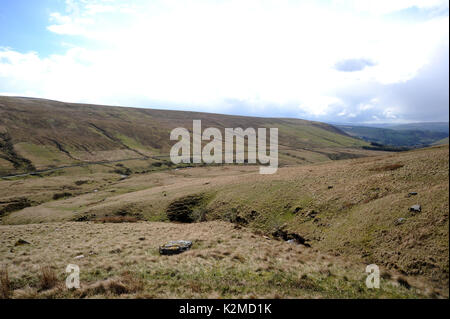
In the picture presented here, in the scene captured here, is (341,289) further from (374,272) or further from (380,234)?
(380,234)

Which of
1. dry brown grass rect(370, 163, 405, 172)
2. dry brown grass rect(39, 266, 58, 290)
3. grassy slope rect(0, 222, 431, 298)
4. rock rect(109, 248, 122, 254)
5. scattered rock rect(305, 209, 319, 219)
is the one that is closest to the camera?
grassy slope rect(0, 222, 431, 298)

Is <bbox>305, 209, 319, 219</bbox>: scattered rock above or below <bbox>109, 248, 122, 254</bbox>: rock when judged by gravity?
above

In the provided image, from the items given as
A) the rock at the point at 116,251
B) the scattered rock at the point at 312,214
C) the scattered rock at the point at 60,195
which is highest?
the scattered rock at the point at 312,214

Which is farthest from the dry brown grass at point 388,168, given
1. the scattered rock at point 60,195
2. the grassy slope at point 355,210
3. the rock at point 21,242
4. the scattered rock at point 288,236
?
the scattered rock at point 60,195

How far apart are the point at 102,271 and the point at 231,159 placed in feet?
392

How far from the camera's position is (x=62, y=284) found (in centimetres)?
1267

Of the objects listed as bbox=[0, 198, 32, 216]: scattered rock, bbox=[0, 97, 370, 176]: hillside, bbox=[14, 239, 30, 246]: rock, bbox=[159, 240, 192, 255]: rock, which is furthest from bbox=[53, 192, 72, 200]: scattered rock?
bbox=[159, 240, 192, 255]: rock

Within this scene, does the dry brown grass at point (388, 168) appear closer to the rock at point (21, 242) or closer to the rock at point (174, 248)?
the rock at point (174, 248)

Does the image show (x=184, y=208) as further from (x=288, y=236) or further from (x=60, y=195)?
(x=60, y=195)

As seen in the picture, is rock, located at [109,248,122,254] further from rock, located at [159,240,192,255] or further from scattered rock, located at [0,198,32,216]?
scattered rock, located at [0,198,32,216]

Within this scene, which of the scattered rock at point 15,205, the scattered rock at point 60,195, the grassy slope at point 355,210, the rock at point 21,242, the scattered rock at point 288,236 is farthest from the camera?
the scattered rock at point 60,195
